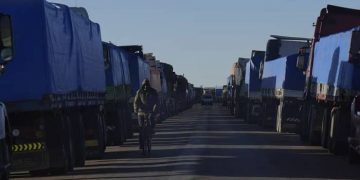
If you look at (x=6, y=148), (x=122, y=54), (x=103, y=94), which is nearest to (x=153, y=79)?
(x=122, y=54)

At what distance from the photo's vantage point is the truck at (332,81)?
18594mm

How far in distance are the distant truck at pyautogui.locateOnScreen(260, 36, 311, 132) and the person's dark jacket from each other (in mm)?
8750

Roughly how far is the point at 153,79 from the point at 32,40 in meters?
29.0

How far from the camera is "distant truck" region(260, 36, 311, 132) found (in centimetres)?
3105

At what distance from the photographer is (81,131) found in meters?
17.5

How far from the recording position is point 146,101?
2077 centimetres

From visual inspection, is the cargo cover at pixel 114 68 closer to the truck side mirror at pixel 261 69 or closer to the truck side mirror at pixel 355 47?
the truck side mirror at pixel 355 47

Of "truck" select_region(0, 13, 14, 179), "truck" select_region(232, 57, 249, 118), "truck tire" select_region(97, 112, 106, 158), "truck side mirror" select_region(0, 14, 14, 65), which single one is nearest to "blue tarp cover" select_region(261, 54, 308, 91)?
"truck tire" select_region(97, 112, 106, 158)

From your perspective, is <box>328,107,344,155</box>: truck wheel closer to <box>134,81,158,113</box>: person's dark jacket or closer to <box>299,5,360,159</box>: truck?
<box>299,5,360,159</box>: truck

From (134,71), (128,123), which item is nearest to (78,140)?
(128,123)

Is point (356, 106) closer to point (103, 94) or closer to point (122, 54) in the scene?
point (103, 94)

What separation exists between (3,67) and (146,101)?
9.59 meters

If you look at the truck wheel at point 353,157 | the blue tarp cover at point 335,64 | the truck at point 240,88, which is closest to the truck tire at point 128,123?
the blue tarp cover at point 335,64

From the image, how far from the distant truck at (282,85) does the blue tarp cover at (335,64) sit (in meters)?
3.63
